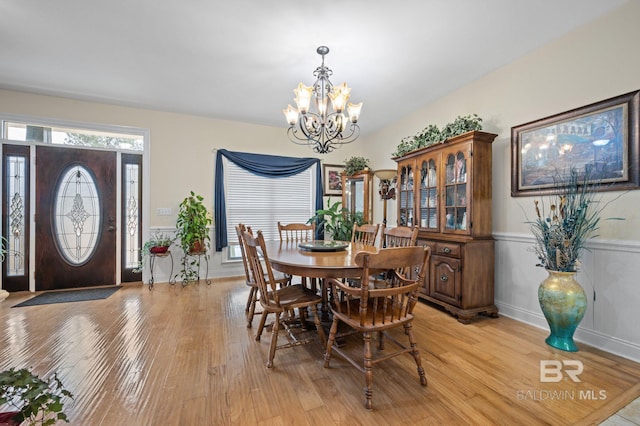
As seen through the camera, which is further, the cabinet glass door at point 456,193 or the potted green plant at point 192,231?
the potted green plant at point 192,231

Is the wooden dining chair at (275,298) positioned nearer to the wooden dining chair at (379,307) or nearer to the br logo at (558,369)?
the wooden dining chair at (379,307)

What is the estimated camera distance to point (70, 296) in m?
3.59

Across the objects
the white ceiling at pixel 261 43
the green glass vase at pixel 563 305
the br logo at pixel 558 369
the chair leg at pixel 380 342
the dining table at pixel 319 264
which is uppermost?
the white ceiling at pixel 261 43

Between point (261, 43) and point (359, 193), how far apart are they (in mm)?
3061

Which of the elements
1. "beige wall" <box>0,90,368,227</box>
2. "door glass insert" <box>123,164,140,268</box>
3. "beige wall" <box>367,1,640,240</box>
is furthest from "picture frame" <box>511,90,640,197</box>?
"door glass insert" <box>123,164,140,268</box>

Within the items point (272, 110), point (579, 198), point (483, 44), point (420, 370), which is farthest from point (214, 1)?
point (579, 198)

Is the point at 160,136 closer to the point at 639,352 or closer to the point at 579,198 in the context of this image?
the point at 579,198

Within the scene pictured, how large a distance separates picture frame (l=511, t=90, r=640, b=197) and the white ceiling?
2.61 ft

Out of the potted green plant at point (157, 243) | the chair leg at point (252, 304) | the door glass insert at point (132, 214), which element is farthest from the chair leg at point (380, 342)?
the door glass insert at point (132, 214)

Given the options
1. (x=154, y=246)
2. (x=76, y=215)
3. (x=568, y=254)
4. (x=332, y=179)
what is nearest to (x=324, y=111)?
(x=568, y=254)

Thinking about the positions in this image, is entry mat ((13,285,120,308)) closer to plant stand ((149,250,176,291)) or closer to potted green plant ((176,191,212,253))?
plant stand ((149,250,176,291))

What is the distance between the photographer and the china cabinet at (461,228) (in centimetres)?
281

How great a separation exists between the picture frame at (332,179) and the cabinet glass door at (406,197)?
184 cm

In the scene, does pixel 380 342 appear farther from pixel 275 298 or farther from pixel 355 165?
pixel 355 165
